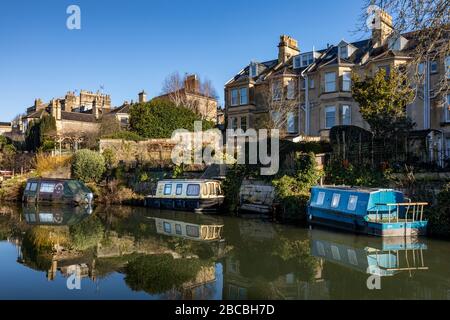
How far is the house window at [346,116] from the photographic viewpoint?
26.9 m

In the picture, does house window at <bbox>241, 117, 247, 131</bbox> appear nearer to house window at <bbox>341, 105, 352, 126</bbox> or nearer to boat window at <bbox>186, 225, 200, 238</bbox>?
house window at <bbox>341, 105, 352, 126</bbox>

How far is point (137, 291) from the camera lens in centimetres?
807

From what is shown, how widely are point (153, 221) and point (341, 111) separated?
15.4m

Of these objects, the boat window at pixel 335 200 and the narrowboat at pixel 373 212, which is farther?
the boat window at pixel 335 200

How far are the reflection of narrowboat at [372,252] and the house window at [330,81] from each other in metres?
15.3

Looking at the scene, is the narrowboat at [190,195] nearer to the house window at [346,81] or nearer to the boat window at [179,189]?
the boat window at [179,189]

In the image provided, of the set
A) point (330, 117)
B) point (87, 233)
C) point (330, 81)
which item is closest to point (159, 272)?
point (87, 233)

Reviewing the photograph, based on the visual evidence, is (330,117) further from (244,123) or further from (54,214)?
(54,214)

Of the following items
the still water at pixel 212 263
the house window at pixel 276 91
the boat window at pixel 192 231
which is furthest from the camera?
the house window at pixel 276 91

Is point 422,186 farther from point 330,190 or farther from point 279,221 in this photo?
point 279,221

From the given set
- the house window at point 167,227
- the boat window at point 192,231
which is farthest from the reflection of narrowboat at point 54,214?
the boat window at point 192,231

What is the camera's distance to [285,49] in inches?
1284

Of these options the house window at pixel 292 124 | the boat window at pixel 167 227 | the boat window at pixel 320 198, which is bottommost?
the boat window at pixel 167 227

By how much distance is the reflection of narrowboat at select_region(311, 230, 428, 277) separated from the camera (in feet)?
32.8
